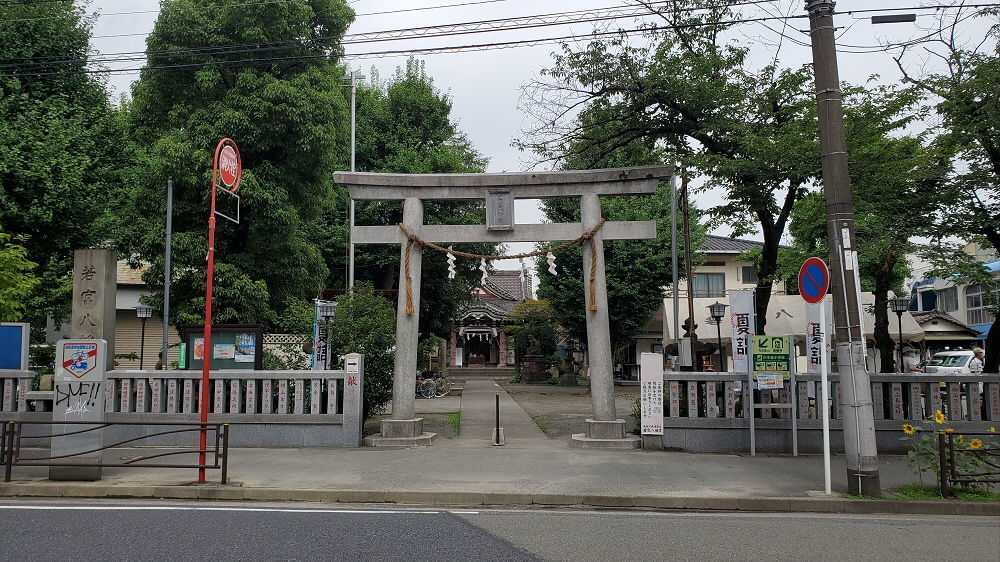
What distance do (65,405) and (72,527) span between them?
328cm

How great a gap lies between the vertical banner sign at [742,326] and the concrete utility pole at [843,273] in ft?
12.2

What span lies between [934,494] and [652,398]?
4.86 m

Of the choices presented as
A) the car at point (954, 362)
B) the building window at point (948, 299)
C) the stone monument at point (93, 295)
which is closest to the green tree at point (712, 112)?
the stone monument at point (93, 295)

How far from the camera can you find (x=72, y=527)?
279 inches

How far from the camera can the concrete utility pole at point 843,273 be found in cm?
878

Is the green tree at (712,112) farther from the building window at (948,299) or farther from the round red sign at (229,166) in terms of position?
the building window at (948,299)

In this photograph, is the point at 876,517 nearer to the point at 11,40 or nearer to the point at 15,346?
the point at 15,346

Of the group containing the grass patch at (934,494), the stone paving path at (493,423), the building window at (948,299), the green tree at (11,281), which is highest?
the building window at (948,299)

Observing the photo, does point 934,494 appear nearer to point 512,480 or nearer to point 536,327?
point 512,480

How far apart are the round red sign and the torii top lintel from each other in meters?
2.59

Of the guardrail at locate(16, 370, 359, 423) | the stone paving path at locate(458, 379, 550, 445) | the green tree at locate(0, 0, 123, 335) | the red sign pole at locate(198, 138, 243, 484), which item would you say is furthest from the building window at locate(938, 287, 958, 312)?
the green tree at locate(0, 0, 123, 335)

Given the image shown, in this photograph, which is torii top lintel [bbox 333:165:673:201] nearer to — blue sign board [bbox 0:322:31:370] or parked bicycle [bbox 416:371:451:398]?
blue sign board [bbox 0:322:31:370]

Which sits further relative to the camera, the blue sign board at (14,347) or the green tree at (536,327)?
the green tree at (536,327)

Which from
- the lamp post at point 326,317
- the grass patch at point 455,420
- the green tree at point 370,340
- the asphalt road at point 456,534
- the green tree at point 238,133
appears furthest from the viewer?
the green tree at point 238,133
